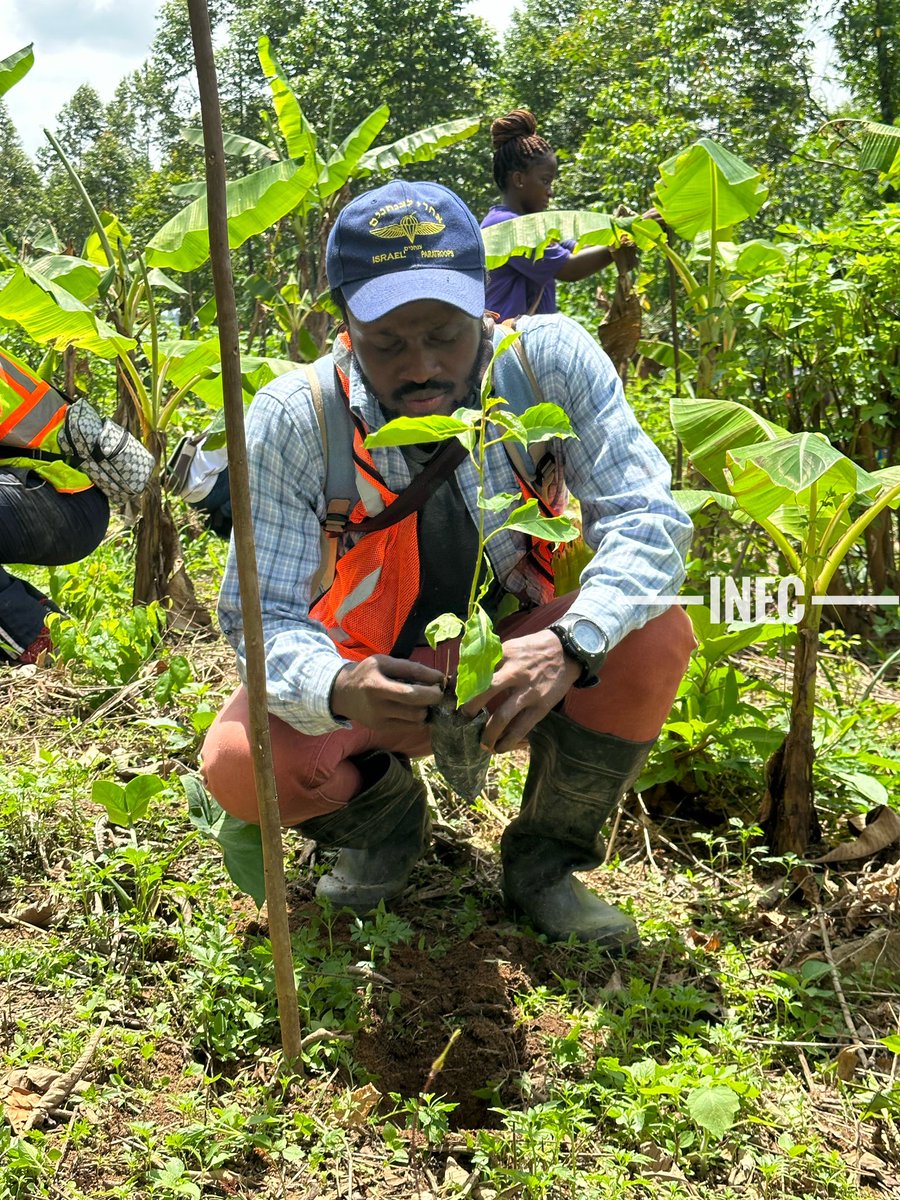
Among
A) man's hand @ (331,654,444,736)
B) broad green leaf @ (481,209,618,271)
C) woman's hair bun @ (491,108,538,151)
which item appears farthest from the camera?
woman's hair bun @ (491,108,538,151)

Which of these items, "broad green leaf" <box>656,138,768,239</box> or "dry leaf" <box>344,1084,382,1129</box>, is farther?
"broad green leaf" <box>656,138,768,239</box>

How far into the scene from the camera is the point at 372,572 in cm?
228

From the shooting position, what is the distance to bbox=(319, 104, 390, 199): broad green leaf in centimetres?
483

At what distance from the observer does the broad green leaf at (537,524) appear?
1.73 m

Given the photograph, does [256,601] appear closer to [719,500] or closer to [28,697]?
[719,500]

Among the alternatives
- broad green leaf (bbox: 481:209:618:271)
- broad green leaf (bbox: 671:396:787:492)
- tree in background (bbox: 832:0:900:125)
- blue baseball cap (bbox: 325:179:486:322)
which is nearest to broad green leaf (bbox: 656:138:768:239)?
broad green leaf (bbox: 481:209:618:271)

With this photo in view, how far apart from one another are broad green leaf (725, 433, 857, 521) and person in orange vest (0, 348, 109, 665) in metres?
2.35

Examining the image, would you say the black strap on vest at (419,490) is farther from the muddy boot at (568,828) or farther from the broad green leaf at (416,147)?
the broad green leaf at (416,147)

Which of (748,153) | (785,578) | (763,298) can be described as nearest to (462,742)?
(785,578)

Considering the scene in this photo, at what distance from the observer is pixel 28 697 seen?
11.1 ft

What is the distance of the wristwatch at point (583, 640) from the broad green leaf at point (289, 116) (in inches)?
132

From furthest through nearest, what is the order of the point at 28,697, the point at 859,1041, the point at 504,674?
the point at 28,697 < the point at 859,1041 < the point at 504,674

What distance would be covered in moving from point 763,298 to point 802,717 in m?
1.94

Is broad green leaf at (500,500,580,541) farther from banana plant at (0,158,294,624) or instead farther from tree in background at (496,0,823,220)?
tree in background at (496,0,823,220)
